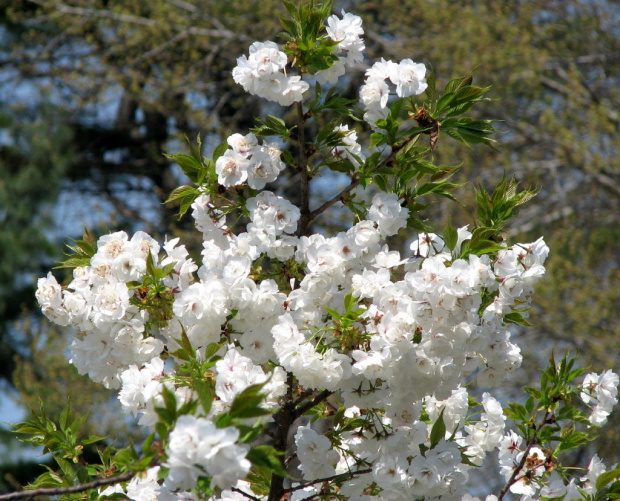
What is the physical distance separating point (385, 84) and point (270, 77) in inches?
12.4

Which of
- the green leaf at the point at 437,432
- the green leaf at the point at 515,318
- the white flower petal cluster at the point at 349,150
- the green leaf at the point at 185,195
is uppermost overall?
the white flower petal cluster at the point at 349,150

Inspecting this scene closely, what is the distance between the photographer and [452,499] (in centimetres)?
206

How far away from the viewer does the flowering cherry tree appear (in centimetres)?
185

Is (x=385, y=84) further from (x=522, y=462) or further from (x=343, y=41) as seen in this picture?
(x=522, y=462)

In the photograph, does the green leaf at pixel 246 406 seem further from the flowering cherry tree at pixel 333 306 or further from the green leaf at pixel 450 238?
the green leaf at pixel 450 238

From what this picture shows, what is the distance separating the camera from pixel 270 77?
6.75 ft

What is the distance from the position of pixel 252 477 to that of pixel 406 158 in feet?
3.36

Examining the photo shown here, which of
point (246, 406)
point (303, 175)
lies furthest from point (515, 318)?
point (246, 406)

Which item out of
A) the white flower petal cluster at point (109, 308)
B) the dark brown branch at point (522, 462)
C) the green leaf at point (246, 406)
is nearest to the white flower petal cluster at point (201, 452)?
the green leaf at point (246, 406)

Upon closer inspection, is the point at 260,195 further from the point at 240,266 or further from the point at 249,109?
the point at 249,109

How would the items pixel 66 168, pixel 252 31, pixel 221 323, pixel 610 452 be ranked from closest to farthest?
pixel 221 323
pixel 610 452
pixel 252 31
pixel 66 168

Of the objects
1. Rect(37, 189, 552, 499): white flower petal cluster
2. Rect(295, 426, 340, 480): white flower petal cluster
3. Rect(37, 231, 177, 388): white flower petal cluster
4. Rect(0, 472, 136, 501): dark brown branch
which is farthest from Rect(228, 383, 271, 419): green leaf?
Rect(295, 426, 340, 480): white flower petal cluster

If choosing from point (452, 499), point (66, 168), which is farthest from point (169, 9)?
point (452, 499)

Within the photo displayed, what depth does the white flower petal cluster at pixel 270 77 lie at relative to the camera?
2.04 metres
